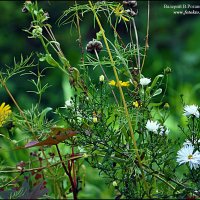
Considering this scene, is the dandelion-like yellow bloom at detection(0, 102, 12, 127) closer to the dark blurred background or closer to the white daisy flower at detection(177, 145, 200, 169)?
the white daisy flower at detection(177, 145, 200, 169)

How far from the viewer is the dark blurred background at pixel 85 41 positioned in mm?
3596

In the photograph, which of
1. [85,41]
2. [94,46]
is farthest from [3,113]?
[85,41]

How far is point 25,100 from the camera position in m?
3.35

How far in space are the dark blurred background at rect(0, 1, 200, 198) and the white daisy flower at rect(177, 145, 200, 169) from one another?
88.9 inches

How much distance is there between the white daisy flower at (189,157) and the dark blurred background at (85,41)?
7.41 ft

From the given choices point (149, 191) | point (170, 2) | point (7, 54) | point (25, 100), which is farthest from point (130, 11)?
point (170, 2)

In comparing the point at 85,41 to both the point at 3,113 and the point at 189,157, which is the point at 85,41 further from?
the point at 189,157

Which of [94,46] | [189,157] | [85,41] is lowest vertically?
[85,41]

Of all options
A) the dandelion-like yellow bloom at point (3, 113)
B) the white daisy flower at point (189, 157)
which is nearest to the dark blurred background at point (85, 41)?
the dandelion-like yellow bloom at point (3, 113)

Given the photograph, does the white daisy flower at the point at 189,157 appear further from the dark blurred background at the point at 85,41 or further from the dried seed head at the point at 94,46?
the dark blurred background at the point at 85,41

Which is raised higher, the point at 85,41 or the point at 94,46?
the point at 94,46

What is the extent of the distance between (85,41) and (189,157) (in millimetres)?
3030

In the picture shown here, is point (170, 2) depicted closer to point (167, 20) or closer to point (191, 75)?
point (167, 20)

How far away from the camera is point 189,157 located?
41.3 inches
